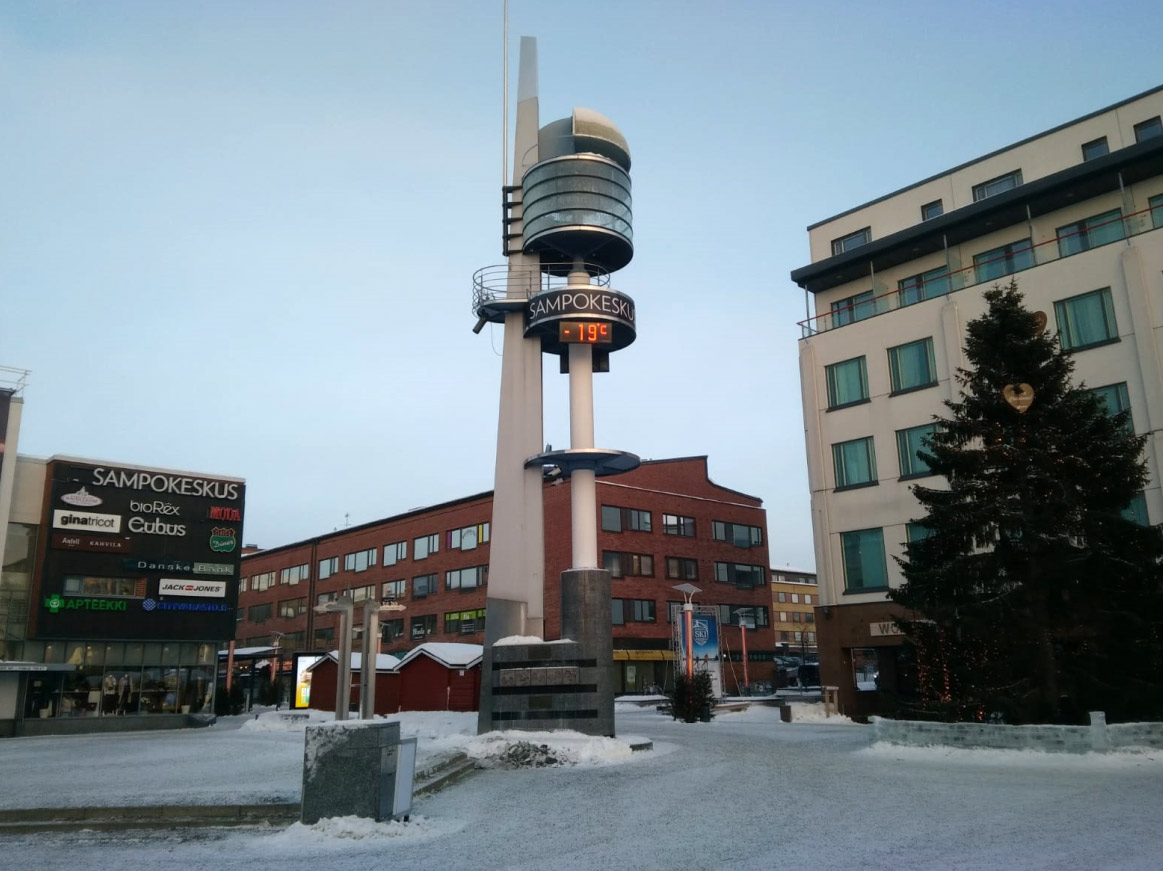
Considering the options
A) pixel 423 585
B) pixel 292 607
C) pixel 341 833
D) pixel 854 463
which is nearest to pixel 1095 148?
pixel 854 463

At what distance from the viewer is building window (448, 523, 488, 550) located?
71188 millimetres

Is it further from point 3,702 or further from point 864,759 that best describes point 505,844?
point 3,702

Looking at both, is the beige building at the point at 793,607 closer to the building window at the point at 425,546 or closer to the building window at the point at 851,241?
the building window at the point at 425,546

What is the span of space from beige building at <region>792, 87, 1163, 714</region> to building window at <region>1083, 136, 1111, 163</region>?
0.04 m

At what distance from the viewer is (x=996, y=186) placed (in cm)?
3825

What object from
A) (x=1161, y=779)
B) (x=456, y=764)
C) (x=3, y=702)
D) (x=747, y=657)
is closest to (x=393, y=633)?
(x=747, y=657)

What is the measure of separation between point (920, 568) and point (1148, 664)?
19.4ft

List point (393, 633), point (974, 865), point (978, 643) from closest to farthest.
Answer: point (974, 865)
point (978, 643)
point (393, 633)

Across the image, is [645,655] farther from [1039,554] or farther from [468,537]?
[1039,554]

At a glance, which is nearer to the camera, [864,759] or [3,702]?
[864,759]

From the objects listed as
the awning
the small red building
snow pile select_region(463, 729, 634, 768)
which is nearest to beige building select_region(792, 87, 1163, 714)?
snow pile select_region(463, 729, 634, 768)

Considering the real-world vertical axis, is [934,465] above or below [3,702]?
above

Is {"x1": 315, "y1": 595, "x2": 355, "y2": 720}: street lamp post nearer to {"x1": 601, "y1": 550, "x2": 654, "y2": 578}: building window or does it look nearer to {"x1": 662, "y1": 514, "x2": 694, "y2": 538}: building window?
{"x1": 601, "y1": 550, "x2": 654, "y2": 578}: building window

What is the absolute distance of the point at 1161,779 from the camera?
16719mm
